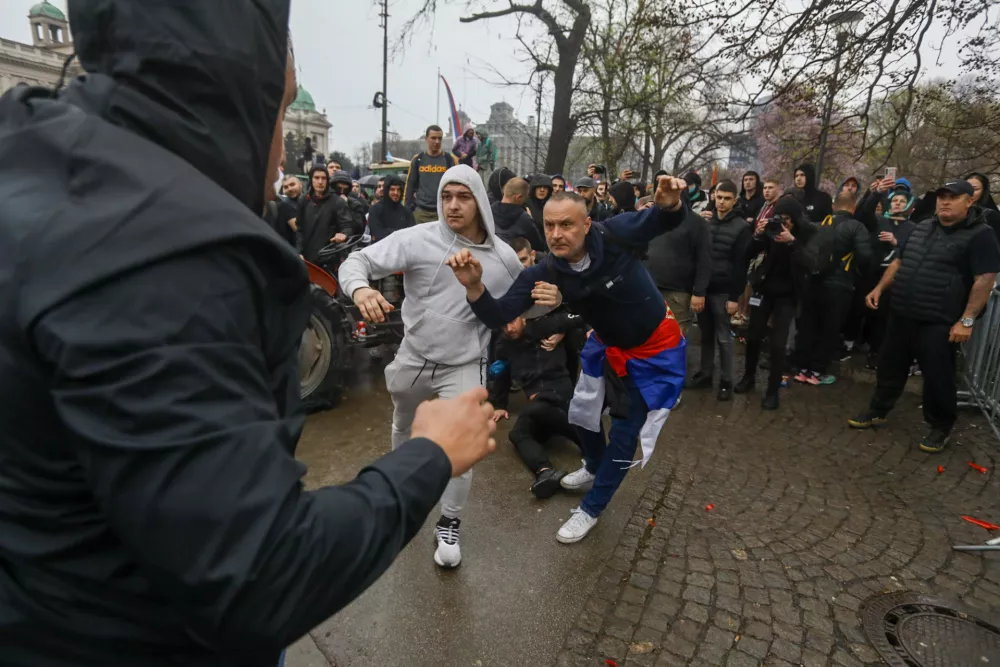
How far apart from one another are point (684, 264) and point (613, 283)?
2.99 m

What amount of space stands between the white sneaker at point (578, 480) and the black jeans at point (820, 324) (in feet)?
13.7

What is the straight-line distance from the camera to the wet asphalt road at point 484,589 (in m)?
2.59

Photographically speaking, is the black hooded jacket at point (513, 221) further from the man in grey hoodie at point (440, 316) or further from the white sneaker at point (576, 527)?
the white sneaker at point (576, 527)

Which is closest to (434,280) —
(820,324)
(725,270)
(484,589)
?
(484,589)

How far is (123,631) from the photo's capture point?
2.90ft

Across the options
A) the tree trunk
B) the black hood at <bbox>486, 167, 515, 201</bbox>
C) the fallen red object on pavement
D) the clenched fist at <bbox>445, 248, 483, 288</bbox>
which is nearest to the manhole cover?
the fallen red object on pavement

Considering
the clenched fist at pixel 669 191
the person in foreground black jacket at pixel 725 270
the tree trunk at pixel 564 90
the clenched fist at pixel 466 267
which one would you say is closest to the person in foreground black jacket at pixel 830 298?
the person in foreground black jacket at pixel 725 270

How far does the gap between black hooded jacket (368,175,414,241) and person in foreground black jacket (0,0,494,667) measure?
285 inches

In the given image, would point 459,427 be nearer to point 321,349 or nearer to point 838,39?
point 321,349

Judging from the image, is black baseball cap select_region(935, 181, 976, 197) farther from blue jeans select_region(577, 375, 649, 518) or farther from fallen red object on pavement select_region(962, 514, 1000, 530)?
blue jeans select_region(577, 375, 649, 518)

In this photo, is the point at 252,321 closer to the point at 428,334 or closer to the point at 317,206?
the point at 428,334

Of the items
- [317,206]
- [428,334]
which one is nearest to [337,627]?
[428,334]

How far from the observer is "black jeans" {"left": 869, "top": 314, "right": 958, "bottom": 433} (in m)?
4.92

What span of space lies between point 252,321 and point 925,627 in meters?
3.44
